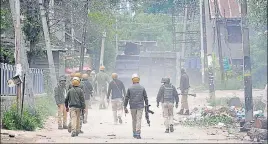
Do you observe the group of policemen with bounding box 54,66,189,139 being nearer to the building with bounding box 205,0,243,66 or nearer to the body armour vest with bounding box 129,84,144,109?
the body armour vest with bounding box 129,84,144,109

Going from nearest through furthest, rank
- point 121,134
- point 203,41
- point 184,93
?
point 121,134 → point 184,93 → point 203,41

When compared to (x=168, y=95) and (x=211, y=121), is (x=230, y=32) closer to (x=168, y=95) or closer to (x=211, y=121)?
(x=211, y=121)

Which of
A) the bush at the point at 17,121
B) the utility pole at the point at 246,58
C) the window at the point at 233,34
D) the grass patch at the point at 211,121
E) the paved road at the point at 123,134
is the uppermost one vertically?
the window at the point at 233,34

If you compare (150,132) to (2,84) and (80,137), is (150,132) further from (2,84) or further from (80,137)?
(2,84)

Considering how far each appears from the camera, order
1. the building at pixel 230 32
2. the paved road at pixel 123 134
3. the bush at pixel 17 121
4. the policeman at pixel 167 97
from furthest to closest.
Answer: the building at pixel 230 32 < the policeman at pixel 167 97 < the bush at pixel 17 121 < the paved road at pixel 123 134

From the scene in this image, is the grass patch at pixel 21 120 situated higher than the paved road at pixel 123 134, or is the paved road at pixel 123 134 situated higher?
the grass patch at pixel 21 120

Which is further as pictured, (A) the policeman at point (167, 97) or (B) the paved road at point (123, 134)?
(A) the policeman at point (167, 97)

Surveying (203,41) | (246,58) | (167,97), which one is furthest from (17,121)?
(203,41)

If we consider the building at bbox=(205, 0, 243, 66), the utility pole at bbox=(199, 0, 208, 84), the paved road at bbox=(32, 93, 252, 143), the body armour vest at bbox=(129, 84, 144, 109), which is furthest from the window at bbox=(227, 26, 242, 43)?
the body armour vest at bbox=(129, 84, 144, 109)

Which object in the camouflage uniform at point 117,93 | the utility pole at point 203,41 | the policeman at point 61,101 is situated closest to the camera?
the policeman at point 61,101

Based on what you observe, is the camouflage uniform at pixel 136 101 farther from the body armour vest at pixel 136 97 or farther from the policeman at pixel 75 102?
the policeman at pixel 75 102

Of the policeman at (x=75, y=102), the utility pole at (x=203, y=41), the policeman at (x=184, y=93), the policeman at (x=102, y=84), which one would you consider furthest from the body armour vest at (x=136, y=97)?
the utility pole at (x=203, y=41)

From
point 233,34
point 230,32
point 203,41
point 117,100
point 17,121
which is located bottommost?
point 17,121

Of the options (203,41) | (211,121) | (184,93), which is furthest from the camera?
(203,41)
